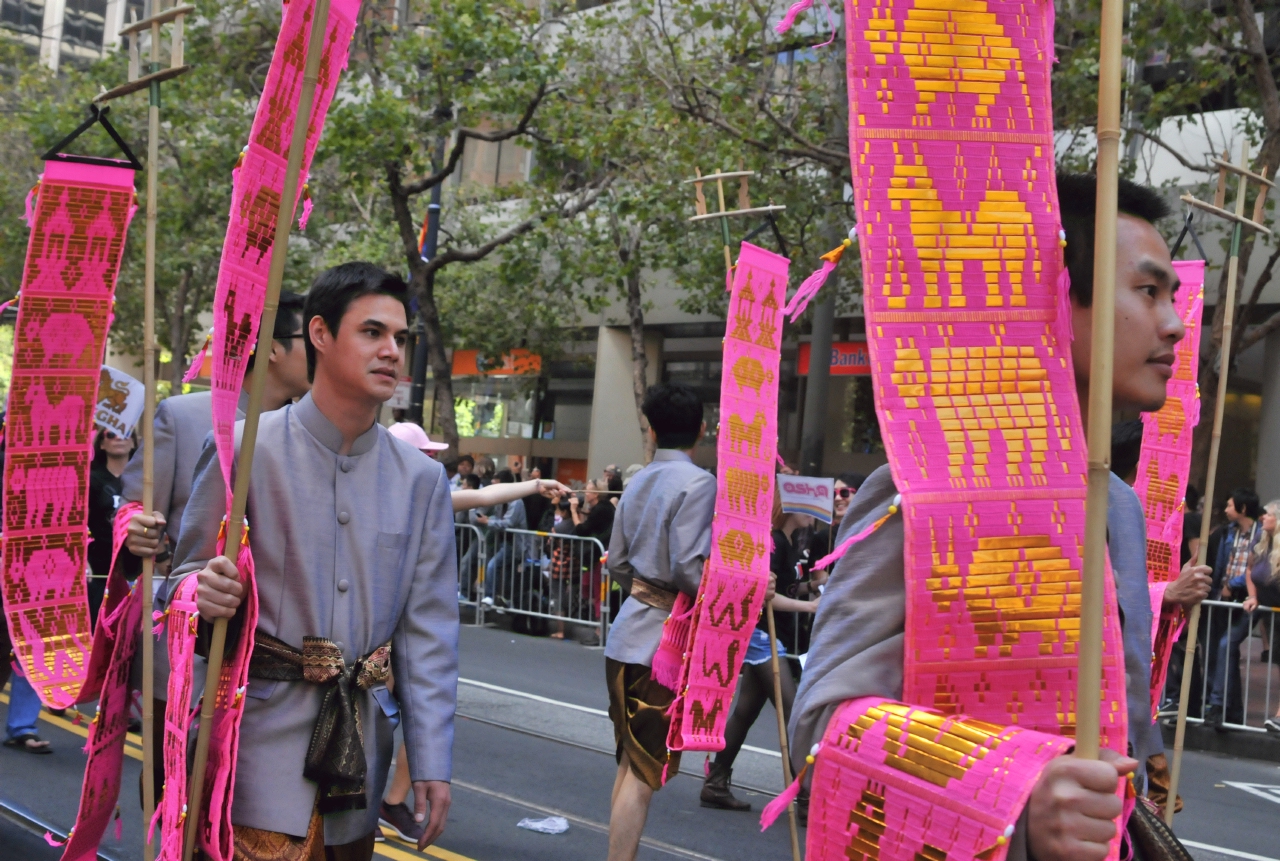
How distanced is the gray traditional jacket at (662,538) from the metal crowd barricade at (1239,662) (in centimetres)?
552

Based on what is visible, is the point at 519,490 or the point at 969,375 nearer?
the point at 969,375

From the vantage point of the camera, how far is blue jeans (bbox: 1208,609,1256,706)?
9016 mm

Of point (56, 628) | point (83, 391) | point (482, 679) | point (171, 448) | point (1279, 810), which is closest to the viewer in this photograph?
point (171, 448)

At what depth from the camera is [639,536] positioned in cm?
514

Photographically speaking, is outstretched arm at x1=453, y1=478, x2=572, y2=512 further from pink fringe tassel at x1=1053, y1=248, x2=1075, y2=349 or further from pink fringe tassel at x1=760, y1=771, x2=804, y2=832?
pink fringe tassel at x1=1053, y1=248, x2=1075, y2=349

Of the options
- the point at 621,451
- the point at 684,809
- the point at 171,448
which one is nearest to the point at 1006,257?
the point at 171,448

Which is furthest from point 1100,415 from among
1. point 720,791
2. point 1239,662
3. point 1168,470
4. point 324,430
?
point 1239,662

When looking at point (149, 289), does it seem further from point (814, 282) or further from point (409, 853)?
point (409, 853)

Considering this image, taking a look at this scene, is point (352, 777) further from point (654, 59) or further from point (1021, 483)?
point (654, 59)

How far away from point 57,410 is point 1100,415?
390cm

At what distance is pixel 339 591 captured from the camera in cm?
279

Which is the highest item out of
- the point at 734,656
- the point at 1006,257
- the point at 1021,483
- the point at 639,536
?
the point at 1006,257

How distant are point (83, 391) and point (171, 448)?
512mm

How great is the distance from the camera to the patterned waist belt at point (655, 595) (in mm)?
5031
